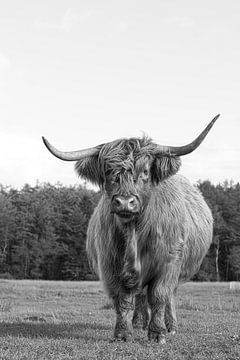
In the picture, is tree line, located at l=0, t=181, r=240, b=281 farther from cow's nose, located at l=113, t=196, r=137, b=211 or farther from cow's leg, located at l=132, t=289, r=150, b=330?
cow's nose, located at l=113, t=196, r=137, b=211

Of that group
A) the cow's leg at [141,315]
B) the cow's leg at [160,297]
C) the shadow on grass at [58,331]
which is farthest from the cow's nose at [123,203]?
the cow's leg at [141,315]

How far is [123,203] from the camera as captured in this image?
6.62 metres

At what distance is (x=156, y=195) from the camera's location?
26.0ft

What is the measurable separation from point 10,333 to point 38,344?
1444 millimetres

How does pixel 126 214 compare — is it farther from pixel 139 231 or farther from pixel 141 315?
pixel 141 315

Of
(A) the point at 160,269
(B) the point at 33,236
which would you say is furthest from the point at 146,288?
(B) the point at 33,236

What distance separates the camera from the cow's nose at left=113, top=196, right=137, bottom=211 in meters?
6.62

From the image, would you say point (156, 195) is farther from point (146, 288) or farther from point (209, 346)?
point (209, 346)

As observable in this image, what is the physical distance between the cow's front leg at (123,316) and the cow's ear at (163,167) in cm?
158

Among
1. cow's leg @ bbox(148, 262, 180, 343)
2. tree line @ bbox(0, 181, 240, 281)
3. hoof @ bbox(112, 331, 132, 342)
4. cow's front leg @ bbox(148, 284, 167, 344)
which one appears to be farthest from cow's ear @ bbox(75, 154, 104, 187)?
tree line @ bbox(0, 181, 240, 281)

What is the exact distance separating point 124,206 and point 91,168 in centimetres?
115

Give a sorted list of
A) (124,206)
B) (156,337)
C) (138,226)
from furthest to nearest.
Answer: (156,337) → (138,226) → (124,206)

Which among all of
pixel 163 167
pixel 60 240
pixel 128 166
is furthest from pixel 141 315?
pixel 60 240

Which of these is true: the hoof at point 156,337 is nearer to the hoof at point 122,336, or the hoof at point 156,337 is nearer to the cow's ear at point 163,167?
the hoof at point 122,336
